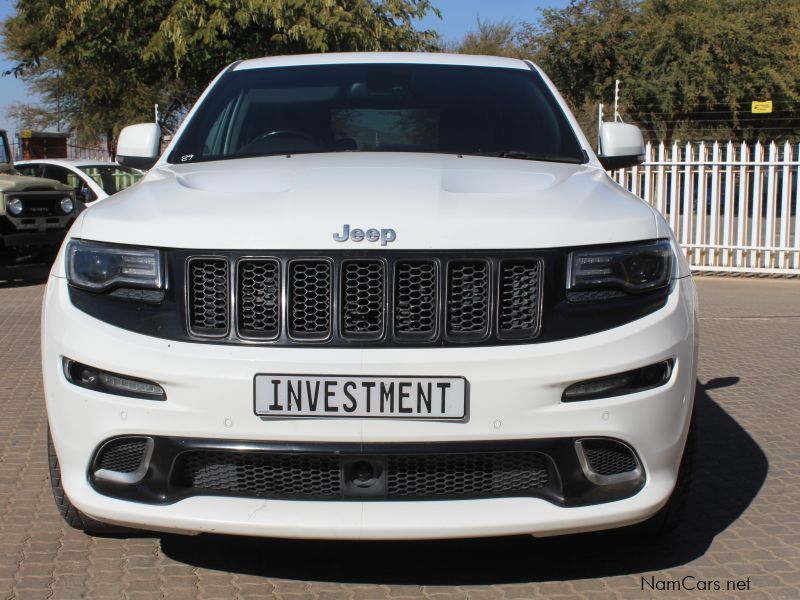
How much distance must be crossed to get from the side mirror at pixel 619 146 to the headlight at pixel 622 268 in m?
1.46

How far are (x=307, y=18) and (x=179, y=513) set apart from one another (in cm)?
1651

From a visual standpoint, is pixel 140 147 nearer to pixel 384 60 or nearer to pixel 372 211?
pixel 384 60

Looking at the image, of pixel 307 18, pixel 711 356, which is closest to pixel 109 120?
pixel 307 18

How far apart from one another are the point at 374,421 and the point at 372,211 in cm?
61

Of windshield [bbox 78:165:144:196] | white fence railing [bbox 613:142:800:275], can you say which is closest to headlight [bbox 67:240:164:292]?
white fence railing [bbox 613:142:800:275]

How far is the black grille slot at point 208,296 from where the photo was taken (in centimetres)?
314

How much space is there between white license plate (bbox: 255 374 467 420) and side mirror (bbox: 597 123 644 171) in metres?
2.02

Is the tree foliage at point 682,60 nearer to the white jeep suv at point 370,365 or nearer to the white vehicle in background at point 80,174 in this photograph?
the white vehicle in background at point 80,174

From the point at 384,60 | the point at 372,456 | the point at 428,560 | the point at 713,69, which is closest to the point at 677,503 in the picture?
the point at 428,560

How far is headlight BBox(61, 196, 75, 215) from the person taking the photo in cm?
1537

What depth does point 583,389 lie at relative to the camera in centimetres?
310

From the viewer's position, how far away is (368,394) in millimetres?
3020

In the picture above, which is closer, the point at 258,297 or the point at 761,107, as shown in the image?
the point at 258,297

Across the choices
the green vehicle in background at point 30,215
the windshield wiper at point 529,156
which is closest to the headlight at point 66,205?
the green vehicle in background at point 30,215
